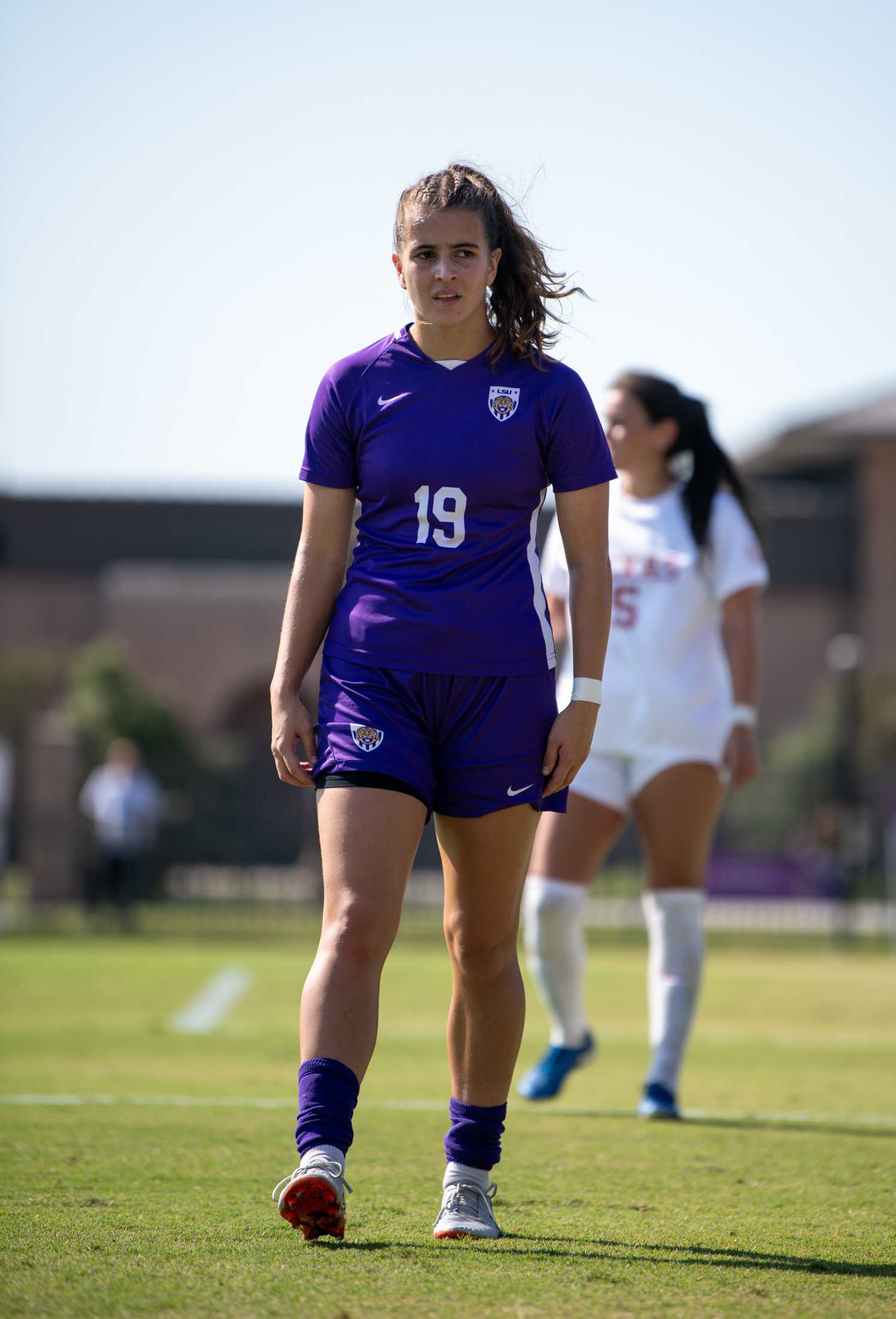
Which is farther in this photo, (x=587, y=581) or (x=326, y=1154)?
(x=587, y=581)

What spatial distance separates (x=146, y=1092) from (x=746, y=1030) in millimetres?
4400

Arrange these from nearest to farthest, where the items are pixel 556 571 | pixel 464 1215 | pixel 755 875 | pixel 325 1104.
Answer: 1. pixel 325 1104
2. pixel 464 1215
3. pixel 556 571
4. pixel 755 875

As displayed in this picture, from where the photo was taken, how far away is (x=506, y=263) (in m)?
3.92

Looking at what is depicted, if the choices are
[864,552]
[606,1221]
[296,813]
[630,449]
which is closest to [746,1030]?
[630,449]

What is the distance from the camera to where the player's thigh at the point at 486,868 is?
367 cm

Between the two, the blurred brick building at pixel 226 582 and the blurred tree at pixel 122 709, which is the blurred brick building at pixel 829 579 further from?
the blurred tree at pixel 122 709

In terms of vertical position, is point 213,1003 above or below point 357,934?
below

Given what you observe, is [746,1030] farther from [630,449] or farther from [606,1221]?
[606,1221]

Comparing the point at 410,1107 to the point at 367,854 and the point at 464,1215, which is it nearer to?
the point at 464,1215

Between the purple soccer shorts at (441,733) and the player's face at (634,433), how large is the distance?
2.49 m

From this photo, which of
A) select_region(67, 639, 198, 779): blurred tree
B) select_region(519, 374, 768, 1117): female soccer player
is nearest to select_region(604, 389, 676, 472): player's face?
select_region(519, 374, 768, 1117): female soccer player

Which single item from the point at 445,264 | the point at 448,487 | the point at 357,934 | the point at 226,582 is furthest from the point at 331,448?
the point at 226,582

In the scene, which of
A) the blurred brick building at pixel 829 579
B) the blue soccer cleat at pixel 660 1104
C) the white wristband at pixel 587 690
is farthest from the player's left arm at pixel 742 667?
the blurred brick building at pixel 829 579

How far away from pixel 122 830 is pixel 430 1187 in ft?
54.0
